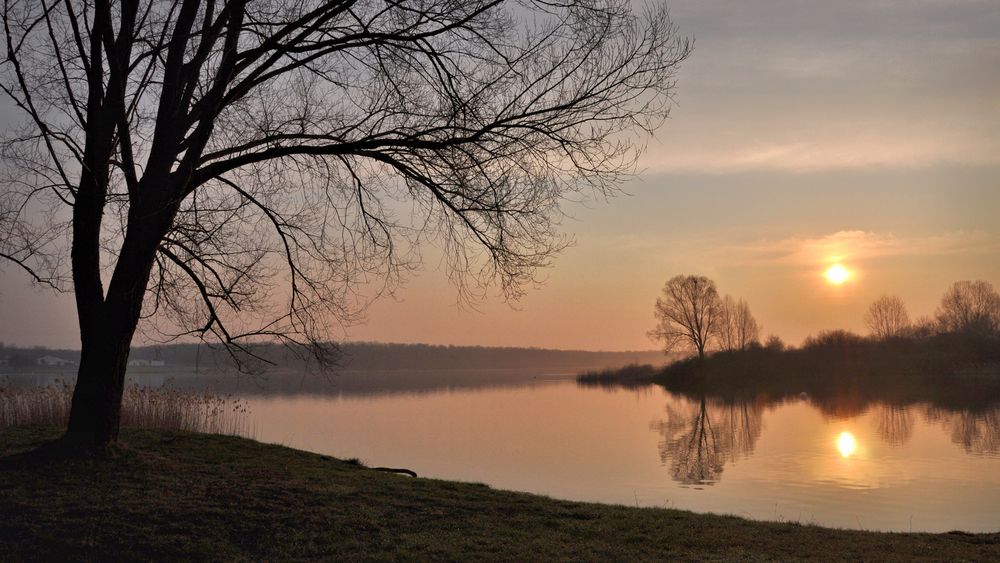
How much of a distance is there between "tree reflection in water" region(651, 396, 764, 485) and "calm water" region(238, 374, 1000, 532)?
0.05 metres

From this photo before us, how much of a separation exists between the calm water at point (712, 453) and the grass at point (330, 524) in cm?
369

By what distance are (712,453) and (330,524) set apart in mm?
13983

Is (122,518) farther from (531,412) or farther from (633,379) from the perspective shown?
(633,379)

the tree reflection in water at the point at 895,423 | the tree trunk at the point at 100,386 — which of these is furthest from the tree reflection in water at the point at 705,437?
the tree trunk at the point at 100,386

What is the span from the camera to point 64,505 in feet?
23.7

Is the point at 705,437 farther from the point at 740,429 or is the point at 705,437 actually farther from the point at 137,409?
the point at 137,409

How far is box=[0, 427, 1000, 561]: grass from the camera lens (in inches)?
260

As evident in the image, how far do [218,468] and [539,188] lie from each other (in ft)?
16.7

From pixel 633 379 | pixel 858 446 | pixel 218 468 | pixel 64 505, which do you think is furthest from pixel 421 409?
pixel 633 379

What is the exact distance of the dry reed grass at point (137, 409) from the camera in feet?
47.5

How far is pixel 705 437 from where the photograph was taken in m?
22.9

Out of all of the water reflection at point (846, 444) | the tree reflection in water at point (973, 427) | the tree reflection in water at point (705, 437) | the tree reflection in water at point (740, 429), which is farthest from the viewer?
the tree reflection in water at point (973, 427)

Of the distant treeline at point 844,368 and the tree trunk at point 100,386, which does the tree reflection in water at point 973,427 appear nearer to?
the distant treeline at point 844,368

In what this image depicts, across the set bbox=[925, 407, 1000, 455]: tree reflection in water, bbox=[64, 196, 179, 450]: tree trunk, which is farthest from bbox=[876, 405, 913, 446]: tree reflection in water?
bbox=[64, 196, 179, 450]: tree trunk
